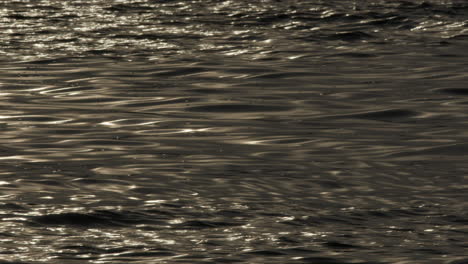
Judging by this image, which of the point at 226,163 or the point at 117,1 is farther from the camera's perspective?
the point at 117,1

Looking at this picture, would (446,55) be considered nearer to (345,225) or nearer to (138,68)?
(138,68)

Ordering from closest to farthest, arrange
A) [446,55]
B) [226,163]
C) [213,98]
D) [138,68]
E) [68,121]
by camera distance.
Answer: [226,163]
[68,121]
[213,98]
[138,68]
[446,55]

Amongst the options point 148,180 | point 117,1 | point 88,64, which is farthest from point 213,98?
point 117,1

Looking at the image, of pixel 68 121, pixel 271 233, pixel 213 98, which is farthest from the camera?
pixel 213 98

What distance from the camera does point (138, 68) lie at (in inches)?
595

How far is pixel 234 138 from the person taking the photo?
35.9 ft

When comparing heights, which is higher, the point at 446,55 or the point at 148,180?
the point at 148,180

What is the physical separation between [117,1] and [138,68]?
7.02 m

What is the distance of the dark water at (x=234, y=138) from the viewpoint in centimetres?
752

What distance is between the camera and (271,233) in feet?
25.0

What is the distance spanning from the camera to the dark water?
752cm

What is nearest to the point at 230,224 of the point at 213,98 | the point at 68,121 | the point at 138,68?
the point at 68,121

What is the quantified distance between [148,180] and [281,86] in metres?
4.67

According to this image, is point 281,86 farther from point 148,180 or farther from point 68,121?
point 148,180
